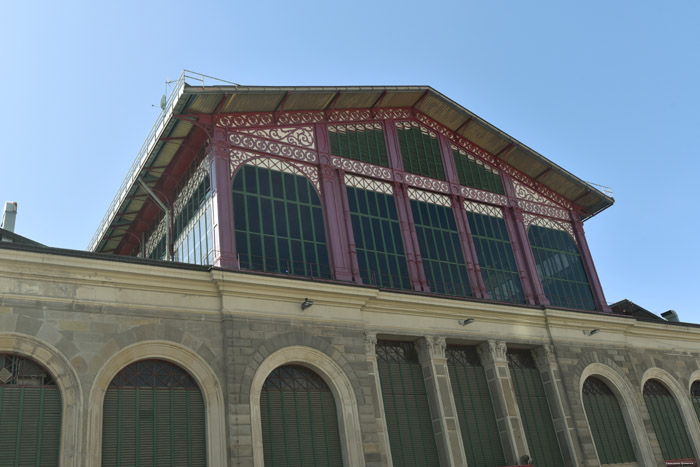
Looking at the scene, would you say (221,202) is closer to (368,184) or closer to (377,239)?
(377,239)

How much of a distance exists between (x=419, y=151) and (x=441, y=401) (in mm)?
10786

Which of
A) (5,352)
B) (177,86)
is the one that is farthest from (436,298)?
(5,352)

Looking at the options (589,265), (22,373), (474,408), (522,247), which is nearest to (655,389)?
(589,265)

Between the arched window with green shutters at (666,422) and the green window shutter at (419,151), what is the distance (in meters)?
13.0

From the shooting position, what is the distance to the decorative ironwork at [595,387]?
25797mm

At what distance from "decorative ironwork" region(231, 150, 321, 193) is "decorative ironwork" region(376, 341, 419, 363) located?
602 centimetres

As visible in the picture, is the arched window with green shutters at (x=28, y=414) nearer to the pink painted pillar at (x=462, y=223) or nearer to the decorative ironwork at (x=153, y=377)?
the decorative ironwork at (x=153, y=377)

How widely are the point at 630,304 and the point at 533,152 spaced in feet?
30.3

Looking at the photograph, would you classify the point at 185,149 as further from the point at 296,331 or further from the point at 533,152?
the point at 533,152

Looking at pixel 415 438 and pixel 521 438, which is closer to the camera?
pixel 415 438

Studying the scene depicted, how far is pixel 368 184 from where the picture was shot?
24.8m

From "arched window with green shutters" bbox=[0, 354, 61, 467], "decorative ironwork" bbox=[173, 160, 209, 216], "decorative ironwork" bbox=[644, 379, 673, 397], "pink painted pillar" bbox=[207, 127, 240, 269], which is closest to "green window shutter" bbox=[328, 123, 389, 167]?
"pink painted pillar" bbox=[207, 127, 240, 269]

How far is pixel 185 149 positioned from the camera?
75.7ft

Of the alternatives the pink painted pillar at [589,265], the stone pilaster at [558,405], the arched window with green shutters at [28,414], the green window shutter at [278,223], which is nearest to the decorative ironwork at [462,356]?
the stone pilaster at [558,405]
